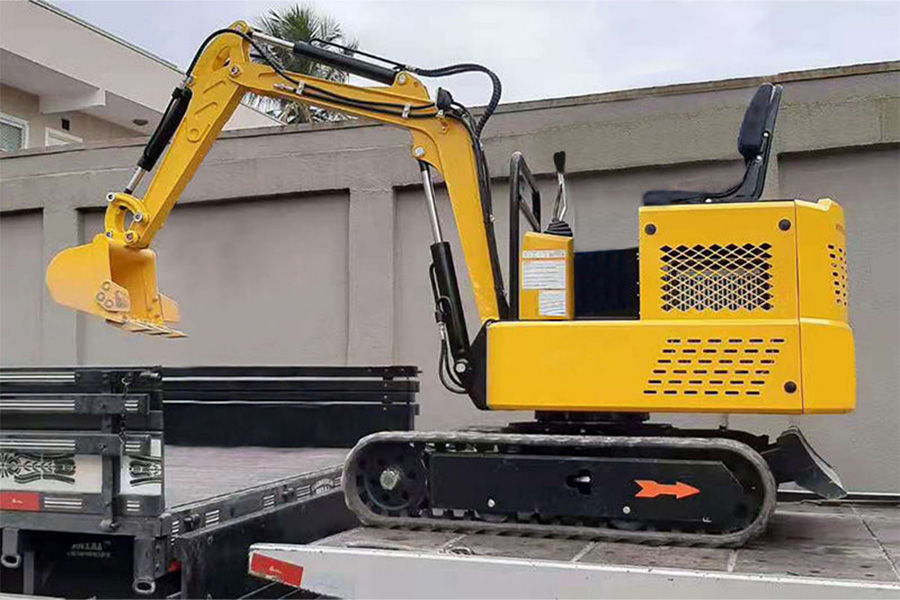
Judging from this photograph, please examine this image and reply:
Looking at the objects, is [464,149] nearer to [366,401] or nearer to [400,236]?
[366,401]

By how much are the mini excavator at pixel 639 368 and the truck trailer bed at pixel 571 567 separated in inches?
9.3

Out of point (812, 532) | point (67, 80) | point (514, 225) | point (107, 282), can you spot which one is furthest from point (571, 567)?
point (67, 80)

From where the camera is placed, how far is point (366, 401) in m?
5.48

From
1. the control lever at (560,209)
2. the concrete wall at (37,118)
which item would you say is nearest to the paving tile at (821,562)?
the control lever at (560,209)

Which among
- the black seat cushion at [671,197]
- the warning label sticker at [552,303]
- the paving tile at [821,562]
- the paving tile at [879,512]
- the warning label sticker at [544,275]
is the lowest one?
the paving tile at [879,512]

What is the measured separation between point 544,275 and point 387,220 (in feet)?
14.8

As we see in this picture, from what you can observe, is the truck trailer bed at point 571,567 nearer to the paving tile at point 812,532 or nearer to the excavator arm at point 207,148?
the paving tile at point 812,532

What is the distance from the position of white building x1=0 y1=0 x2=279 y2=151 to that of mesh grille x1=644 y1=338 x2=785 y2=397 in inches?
574

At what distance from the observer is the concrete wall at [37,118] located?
1681 cm

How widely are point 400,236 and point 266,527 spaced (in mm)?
4979

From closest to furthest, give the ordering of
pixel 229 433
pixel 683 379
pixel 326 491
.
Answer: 1. pixel 683 379
2. pixel 326 491
3. pixel 229 433

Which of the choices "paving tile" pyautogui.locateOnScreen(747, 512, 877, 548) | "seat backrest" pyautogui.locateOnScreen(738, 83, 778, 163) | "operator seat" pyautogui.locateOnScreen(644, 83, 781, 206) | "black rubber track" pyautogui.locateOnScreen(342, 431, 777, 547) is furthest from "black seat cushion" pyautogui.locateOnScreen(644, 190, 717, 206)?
"paving tile" pyautogui.locateOnScreen(747, 512, 877, 548)

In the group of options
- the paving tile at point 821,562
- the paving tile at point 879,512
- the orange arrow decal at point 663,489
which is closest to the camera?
the paving tile at point 821,562

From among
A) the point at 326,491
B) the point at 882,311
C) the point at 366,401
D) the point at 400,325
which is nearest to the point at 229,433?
the point at 366,401
